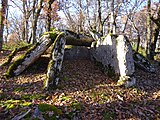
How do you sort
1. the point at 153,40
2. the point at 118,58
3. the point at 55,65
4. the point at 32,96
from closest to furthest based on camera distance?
the point at 32,96
the point at 55,65
the point at 118,58
the point at 153,40

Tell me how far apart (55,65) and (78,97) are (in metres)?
1.84

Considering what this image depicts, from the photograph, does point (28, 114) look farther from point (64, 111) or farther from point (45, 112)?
point (64, 111)

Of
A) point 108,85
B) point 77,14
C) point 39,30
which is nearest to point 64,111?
point 108,85

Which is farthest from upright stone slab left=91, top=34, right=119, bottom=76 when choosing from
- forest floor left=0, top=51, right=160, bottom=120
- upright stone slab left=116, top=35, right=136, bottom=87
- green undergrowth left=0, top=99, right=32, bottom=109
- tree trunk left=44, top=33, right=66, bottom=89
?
green undergrowth left=0, top=99, right=32, bottom=109

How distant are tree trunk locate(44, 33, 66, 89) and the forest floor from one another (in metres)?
0.27

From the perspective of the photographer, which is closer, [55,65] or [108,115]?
[108,115]

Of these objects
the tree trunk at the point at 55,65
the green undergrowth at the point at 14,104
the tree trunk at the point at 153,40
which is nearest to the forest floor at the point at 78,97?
the green undergrowth at the point at 14,104

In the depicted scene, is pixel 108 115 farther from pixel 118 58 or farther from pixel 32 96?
pixel 118 58

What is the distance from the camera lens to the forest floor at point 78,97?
5945 millimetres

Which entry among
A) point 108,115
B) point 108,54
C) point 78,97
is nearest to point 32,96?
point 78,97

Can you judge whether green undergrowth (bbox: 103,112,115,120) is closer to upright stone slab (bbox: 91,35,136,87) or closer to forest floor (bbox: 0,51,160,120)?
forest floor (bbox: 0,51,160,120)

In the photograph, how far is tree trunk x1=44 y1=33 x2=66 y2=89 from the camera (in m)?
7.89

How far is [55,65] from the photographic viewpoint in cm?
841

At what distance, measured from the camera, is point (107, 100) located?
22.9 feet
